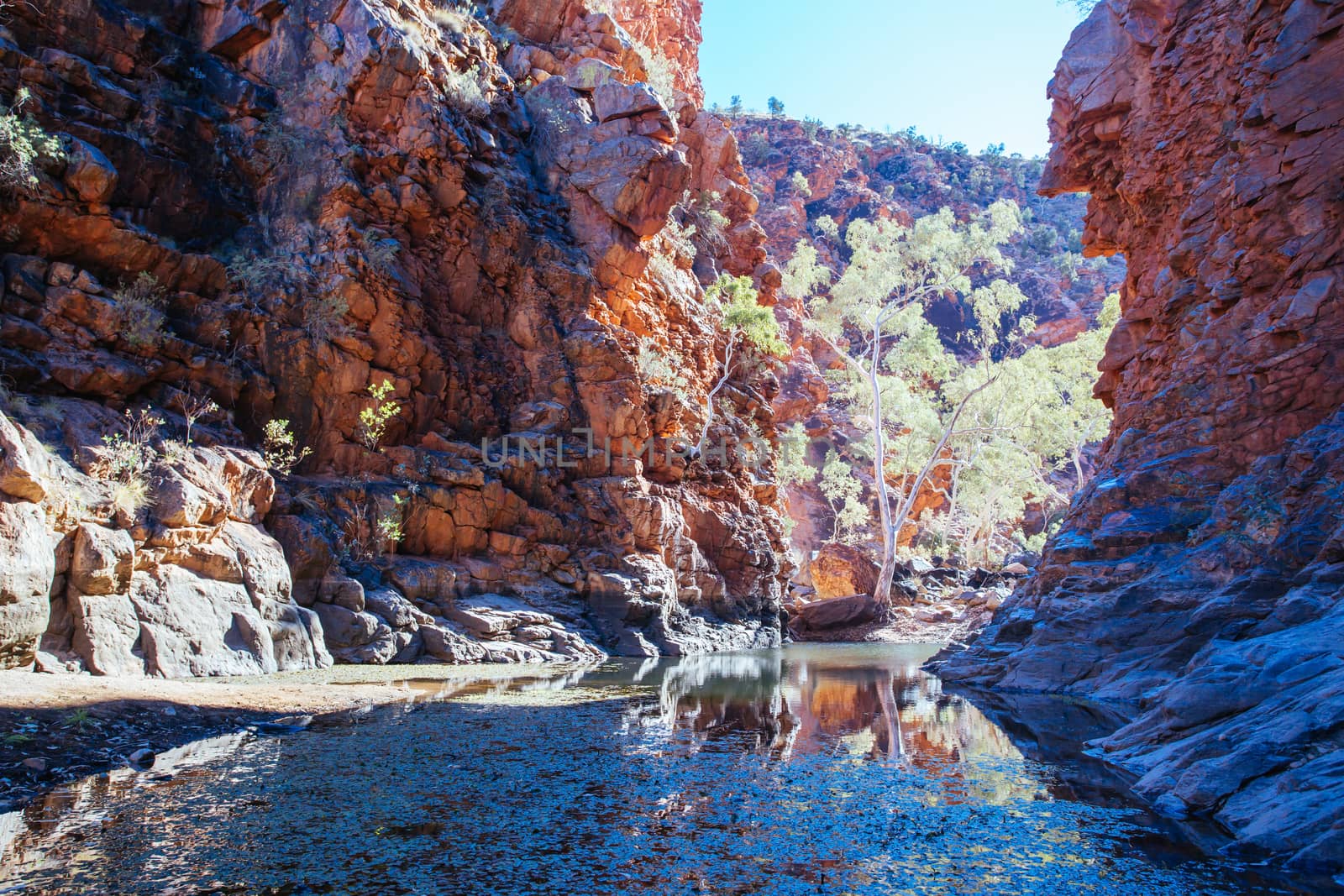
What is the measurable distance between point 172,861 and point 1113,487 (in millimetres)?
15031

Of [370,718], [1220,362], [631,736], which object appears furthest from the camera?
[1220,362]

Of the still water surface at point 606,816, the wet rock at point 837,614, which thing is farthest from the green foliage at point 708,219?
the still water surface at point 606,816

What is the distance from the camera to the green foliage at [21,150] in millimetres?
15008

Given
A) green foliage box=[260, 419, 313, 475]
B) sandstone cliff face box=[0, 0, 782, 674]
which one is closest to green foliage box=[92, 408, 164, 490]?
sandstone cliff face box=[0, 0, 782, 674]

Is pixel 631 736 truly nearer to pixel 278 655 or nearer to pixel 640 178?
pixel 278 655

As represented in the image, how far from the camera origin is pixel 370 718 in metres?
9.02

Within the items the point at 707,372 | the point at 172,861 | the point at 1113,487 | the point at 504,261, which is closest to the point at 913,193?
the point at 707,372

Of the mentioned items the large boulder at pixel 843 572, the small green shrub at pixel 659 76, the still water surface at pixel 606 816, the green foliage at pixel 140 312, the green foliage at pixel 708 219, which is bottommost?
the still water surface at pixel 606 816

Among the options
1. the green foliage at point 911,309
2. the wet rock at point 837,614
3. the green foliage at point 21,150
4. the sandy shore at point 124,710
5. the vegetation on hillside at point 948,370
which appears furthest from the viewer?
the vegetation on hillside at point 948,370

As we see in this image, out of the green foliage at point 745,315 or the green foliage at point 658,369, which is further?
the green foliage at point 745,315

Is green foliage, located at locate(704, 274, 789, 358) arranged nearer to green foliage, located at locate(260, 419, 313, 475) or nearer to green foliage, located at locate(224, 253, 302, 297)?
green foliage, located at locate(224, 253, 302, 297)

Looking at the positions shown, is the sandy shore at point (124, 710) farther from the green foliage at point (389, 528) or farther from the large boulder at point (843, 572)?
the large boulder at point (843, 572)

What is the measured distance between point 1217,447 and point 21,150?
2237 centimetres

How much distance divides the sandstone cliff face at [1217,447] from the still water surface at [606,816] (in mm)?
1035
